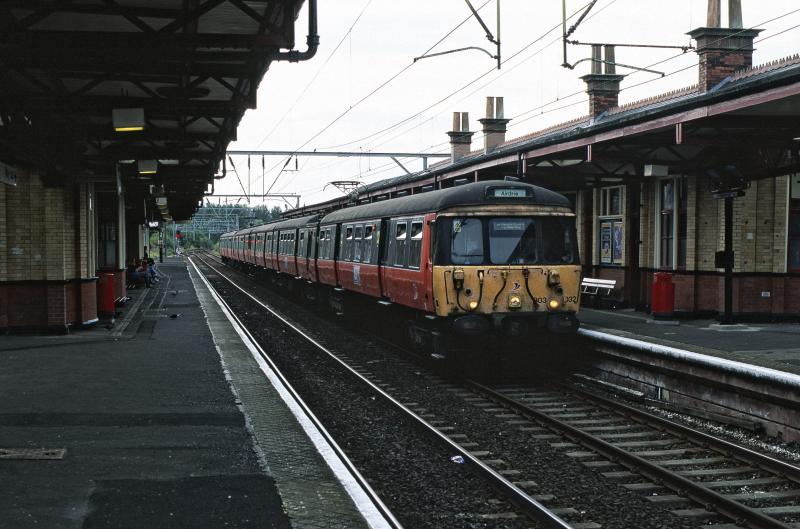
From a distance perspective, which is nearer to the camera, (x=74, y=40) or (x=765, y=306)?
(x=74, y=40)

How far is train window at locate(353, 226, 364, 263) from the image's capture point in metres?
17.6

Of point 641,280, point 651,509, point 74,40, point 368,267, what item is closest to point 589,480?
point 651,509

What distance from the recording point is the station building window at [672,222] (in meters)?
19.0

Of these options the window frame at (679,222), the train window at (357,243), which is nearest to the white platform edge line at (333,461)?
the train window at (357,243)

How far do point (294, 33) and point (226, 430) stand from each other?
13.6 feet

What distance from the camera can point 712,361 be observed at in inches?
390

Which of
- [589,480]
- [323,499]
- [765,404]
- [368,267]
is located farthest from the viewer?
[368,267]

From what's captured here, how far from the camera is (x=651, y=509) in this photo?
21.3 ft

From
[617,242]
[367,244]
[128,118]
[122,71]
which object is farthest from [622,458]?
[617,242]

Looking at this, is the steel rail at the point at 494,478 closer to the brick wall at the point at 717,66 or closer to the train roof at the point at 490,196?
the train roof at the point at 490,196

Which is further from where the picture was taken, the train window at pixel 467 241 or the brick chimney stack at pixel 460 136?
the brick chimney stack at pixel 460 136

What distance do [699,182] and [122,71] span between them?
41.4ft

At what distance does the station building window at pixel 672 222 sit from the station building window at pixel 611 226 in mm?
Answer: 1556

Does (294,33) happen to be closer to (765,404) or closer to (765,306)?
(765,404)
